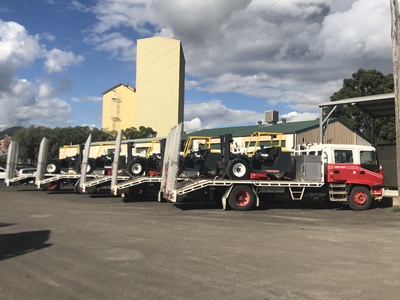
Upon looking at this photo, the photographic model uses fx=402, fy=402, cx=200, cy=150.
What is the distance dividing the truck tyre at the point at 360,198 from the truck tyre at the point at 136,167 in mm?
9868

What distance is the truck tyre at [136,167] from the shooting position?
20.0 meters

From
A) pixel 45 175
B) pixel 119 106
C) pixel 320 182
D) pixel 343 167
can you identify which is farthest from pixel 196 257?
pixel 119 106

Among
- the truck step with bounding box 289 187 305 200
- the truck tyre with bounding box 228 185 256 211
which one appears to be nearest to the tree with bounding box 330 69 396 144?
the truck step with bounding box 289 187 305 200

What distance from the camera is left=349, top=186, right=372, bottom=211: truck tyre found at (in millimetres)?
15758

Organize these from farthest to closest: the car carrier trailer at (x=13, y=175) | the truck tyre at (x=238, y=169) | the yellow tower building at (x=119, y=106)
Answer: the yellow tower building at (x=119, y=106), the car carrier trailer at (x=13, y=175), the truck tyre at (x=238, y=169)

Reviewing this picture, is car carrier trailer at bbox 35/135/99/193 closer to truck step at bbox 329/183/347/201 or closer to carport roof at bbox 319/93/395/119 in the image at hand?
truck step at bbox 329/183/347/201

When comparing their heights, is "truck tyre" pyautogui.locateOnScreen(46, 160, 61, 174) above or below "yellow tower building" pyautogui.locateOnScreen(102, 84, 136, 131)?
below

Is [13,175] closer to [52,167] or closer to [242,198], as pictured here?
[52,167]

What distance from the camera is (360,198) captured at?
15805mm

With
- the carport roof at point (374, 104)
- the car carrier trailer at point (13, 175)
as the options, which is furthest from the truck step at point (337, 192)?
the car carrier trailer at point (13, 175)

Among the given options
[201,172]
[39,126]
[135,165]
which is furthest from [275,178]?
→ [39,126]

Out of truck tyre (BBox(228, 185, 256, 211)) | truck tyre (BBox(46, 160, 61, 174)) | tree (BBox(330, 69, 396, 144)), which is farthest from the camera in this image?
tree (BBox(330, 69, 396, 144))

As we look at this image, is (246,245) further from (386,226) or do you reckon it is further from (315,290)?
(386,226)

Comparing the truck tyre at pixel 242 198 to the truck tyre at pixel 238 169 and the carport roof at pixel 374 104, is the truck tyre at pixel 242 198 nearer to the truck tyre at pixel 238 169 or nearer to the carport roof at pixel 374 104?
the truck tyre at pixel 238 169
